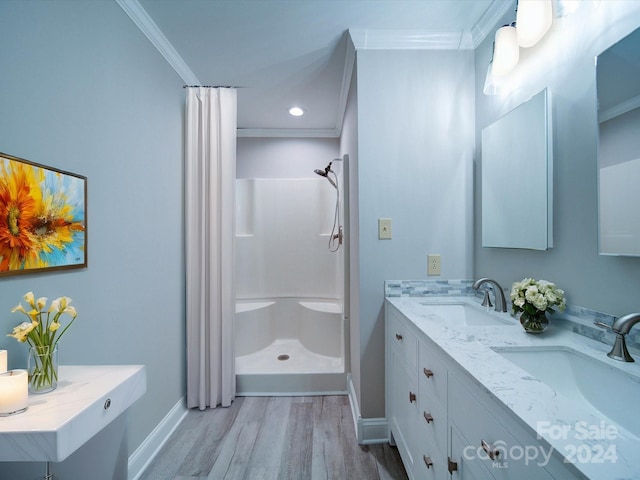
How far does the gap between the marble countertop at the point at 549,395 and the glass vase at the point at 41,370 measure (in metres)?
1.25

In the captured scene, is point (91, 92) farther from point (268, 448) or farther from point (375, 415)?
point (375, 415)

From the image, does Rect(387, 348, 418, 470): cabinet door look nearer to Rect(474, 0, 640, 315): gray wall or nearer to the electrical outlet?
the electrical outlet

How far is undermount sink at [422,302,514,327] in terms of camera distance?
1362mm

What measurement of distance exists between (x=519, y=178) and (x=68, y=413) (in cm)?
190

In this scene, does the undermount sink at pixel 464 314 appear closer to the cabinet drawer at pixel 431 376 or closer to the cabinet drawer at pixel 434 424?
the cabinet drawer at pixel 431 376

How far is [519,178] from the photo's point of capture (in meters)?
1.34

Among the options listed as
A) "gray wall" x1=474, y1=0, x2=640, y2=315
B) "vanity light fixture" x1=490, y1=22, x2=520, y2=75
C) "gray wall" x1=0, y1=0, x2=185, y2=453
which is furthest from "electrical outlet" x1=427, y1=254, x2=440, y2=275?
"gray wall" x1=0, y1=0, x2=185, y2=453

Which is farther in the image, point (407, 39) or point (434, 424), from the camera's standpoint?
point (407, 39)

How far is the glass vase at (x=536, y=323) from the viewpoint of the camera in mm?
1052

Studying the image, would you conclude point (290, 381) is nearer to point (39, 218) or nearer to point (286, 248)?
point (286, 248)

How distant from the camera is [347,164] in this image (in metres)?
2.27

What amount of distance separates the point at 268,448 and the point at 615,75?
233 cm

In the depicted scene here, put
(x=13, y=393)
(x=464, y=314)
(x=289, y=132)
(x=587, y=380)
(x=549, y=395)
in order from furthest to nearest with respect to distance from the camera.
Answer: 1. (x=289, y=132)
2. (x=464, y=314)
3. (x=587, y=380)
4. (x=13, y=393)
5. (x=549, y=395)

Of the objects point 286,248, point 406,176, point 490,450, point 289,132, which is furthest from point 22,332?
point 289,132
